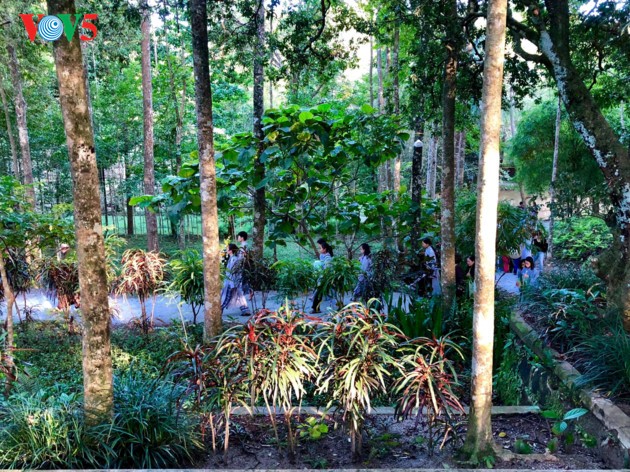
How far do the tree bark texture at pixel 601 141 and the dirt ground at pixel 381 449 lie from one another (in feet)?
5.81

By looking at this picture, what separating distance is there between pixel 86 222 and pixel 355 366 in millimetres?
2182

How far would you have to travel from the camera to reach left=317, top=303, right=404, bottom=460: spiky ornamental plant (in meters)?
3.58

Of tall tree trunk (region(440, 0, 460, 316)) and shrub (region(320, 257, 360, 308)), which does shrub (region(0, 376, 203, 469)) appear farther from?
tall tree trunk (region(440, 0, 460, 316))

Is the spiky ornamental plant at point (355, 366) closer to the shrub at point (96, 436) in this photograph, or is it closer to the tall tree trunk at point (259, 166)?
the shrub at point (96, 436)

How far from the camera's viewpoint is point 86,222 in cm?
372

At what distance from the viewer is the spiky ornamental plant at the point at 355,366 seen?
3.58m

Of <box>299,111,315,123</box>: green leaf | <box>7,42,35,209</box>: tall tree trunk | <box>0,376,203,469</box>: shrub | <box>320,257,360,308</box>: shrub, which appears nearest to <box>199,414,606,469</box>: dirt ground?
<box>0,376,203,469</box>: shrub

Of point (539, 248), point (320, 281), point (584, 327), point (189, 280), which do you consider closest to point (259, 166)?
point (320, 281)

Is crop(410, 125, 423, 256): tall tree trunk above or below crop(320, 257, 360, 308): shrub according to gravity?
above

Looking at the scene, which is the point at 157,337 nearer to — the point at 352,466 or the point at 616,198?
the point at 352,466

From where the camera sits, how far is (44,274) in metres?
7.80

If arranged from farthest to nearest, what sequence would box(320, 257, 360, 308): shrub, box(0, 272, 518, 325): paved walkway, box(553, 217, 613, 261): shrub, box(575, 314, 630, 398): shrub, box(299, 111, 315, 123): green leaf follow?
box(553, 217, 613, 261): shrub < box(0, 272, 518, 325): paved walkway < box(299, 111, 315, 123): green leaf < box(320, 257, 360, 308): shrub < box(575, 314, 630, 398): shrub

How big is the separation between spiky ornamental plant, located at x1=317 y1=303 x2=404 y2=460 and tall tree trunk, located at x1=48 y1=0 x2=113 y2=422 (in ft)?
5.44

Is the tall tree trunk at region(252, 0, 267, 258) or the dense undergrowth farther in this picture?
the tall tree trunk at region(252, 0, 267, 258)
